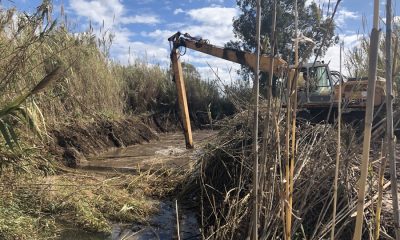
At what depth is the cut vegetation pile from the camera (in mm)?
2516

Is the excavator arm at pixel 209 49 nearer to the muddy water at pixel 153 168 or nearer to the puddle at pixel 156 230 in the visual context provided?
the muddy water at pixel 153 168

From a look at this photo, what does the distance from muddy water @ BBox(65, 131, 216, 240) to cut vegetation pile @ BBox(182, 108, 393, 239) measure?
0.26 m

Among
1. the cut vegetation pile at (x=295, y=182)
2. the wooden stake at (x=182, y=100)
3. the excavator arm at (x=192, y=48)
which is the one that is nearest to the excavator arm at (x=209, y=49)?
the excavator arm at (x=192, y=48)

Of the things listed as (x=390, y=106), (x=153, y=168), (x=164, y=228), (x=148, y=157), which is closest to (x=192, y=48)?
(x=148, y=157)

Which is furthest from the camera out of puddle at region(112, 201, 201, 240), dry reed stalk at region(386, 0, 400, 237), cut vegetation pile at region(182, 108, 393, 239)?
puddle at region(112, 201, 201, 240)

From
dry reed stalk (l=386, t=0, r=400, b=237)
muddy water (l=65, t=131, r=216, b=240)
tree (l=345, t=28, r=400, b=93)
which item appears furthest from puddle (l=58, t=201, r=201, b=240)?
dry reed stalk (l=386, t=0, r=400, b=237)

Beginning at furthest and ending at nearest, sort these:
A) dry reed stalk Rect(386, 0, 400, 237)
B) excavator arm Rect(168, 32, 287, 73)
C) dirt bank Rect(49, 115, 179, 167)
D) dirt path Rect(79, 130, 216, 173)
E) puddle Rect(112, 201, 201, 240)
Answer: excavator arm Rect(168, 32, 287, 73) → dirt bank Rect(49, 115, 179, 167) → dirt path Rect(79, 130, 216, 173) → puddle Rect(112, 201, 201, 240) → dry reed stalk Rect(386, 0, 400, 237)

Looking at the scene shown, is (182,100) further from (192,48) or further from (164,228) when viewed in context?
(164,228)

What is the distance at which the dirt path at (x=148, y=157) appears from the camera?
7410mm

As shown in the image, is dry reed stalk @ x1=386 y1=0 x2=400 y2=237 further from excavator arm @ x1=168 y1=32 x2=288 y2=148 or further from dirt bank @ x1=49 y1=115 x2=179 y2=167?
excavator arm @ x1=168 y1=32 x2=288 y2=148

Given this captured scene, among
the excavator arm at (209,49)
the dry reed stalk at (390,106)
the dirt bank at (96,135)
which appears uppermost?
the excavator arm at (209,49)

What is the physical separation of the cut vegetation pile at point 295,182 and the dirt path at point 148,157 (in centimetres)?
77

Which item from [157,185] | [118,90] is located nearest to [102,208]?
[157,185]

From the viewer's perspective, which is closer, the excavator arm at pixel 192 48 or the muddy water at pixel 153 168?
the muddy water at pixel 153 168
